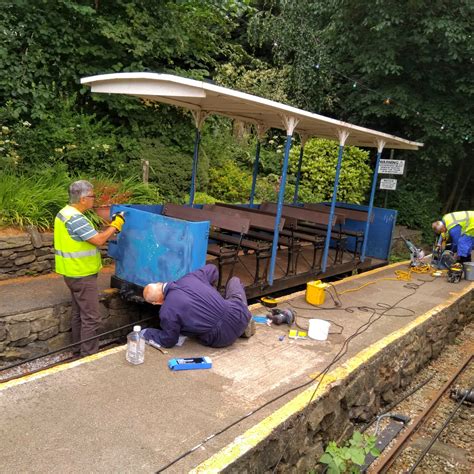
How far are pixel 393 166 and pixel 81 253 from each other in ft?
25.0

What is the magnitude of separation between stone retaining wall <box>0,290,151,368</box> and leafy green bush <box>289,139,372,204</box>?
357 inches

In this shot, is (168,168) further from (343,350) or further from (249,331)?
(343,350)

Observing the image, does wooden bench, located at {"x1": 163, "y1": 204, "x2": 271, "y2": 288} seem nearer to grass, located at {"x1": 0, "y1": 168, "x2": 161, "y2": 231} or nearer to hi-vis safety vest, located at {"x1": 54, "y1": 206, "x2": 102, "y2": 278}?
grass, located at {"x1": 0, "y1": 168, "x2": 161, "y2": 231}

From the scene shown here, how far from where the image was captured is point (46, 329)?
17.6 feet

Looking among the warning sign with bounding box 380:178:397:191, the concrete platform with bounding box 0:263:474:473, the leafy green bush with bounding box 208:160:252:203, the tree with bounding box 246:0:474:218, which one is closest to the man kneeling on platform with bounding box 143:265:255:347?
the concrete platform with bounding box 0:263:474:473

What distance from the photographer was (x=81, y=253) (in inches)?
188

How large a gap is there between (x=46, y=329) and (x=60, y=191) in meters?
2.61

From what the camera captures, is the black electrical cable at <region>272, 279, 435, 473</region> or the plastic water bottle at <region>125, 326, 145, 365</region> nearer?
the black electrical cable at <region>272, 279, 435, 473</region>

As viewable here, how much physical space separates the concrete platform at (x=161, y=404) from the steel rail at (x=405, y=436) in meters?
0.97

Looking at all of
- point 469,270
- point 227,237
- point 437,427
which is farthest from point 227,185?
point 437,427

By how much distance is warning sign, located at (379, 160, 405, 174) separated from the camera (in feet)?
33.2

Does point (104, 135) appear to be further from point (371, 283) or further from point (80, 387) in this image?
point (80, 387)

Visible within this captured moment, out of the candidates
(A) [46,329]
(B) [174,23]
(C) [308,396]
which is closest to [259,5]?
(B) [174,23]

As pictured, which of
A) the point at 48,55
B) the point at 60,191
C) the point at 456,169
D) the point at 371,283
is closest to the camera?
the point at 60,191
